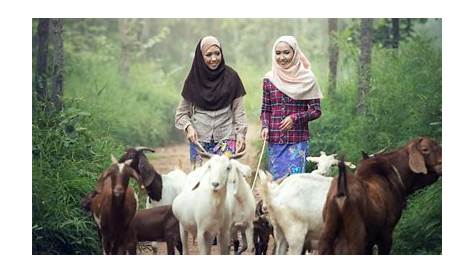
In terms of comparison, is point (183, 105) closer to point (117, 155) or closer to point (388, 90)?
point (117, 155)

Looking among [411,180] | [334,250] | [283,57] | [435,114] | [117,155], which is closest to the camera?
[334,250]

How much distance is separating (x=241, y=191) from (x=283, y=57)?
4.26ft

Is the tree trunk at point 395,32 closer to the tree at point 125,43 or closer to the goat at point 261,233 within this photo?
the goat at point 261,233

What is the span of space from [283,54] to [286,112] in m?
0.53

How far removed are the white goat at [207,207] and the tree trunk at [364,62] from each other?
4.20m

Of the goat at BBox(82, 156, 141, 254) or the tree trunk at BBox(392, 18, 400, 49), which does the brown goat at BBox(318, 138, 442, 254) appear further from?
the tree trunk at BBox(392, 18, 400, 49)

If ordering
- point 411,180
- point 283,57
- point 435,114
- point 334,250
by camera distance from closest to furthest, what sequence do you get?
point 334,250 → point 411,180 → point 283,57 → point 435,114

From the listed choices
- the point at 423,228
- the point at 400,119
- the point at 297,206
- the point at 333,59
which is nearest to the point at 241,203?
the point at 297,206

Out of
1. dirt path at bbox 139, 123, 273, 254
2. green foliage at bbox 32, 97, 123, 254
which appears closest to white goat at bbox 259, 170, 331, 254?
green foliage at bbox 32, 97, 123, 254

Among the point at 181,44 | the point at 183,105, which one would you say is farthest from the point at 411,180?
the point at 181,44

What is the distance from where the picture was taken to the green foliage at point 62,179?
30.0 feet

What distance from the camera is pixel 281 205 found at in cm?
872

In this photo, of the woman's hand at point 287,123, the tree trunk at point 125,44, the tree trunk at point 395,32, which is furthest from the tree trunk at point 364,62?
the tree trunk at point 125,44

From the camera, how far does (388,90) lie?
38.9 ft
